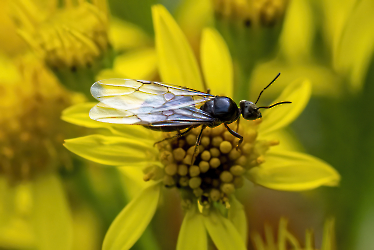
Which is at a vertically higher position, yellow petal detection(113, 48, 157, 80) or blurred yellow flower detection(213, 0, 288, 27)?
blurred yellow flower detection(213, 0, 288, 27)

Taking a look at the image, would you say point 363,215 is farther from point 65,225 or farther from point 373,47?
point 65,225

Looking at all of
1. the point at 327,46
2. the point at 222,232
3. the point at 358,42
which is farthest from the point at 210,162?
the point at 327,46

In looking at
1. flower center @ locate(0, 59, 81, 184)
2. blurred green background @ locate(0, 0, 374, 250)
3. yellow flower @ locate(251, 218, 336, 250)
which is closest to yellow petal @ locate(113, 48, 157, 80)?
blurred green background @ locate(0, 0, 374, 250)

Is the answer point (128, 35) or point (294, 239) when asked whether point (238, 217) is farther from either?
point (128, 35)

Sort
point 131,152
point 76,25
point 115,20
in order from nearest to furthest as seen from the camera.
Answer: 1. point 131,152
2. point 76,25
3. point 115,20

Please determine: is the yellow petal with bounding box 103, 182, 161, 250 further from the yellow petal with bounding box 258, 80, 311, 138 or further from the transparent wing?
the yellow petal with bounding box 258, 80, 311, 138

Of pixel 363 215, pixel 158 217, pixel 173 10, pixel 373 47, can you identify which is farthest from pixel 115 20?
pixel 363 215

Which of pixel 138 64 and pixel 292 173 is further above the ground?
pixel 138 64
